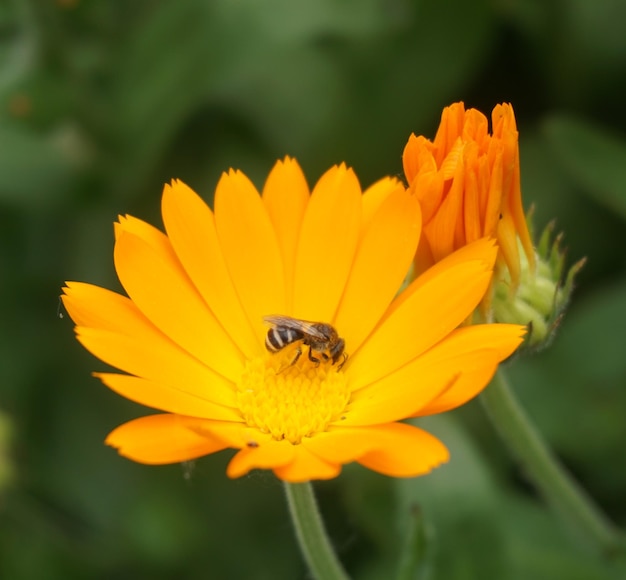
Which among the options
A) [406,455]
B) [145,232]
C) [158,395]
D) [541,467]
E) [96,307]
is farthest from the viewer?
[541,467]

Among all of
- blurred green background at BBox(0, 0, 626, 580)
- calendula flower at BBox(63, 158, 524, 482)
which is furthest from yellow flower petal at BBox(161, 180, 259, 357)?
blurred green background at BBox(0, 0, 626, 580)

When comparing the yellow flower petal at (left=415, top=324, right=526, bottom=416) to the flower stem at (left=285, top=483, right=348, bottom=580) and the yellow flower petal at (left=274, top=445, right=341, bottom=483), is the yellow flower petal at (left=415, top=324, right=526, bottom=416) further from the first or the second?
the flower stem at (left=285, top=483, right=348, bottom=580)

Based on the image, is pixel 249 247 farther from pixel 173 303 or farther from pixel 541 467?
pixel 541 467

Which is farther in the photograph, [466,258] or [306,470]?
[466,258]

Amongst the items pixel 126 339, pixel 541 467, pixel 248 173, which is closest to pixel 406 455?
pixel 126 339

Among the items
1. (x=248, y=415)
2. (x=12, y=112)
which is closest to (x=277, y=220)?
(x=248, y=415)

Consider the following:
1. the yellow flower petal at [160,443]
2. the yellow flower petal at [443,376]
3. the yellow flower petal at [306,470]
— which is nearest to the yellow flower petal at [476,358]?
the yellow flower petal at [443,376]

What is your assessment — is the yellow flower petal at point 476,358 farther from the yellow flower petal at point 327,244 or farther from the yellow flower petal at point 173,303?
the yellow flower petal at point 173,303
